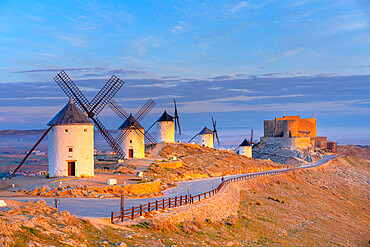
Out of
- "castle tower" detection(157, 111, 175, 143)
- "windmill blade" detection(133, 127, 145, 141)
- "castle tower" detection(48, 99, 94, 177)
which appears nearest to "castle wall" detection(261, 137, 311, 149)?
"castle tower" detection(157, 111, 175, 143)

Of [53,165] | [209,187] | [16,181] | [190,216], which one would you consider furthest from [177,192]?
[16,181]

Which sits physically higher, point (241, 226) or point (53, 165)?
point (53, 165)

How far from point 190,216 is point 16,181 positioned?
51.7 feet

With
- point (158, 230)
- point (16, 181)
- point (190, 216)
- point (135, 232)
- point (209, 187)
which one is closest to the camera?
point (135, 232)

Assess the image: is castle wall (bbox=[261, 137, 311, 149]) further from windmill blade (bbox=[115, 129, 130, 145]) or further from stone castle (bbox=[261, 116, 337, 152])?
windmill blade (bbox=[115, 129, 130, 145])

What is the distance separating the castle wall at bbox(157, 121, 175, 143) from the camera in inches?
2486

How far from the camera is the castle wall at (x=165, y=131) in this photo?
207ft

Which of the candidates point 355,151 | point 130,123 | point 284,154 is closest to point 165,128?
point 130,123

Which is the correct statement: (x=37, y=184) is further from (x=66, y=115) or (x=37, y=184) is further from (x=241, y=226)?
(x=241, y=226)

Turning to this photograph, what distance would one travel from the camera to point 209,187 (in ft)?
112

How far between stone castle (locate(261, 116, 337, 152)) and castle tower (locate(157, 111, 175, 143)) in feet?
115

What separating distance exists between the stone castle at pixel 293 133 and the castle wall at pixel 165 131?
34.9 m

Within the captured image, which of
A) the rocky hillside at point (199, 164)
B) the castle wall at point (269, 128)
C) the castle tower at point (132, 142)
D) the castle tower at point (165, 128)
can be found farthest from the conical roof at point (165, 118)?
the castle wall at point (269, 128)

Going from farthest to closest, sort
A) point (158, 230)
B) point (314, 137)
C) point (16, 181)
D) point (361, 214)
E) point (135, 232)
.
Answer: point (314, 137) < point (361, 214) < point (16, 181) < point (158, 230) < point (135, 232)
